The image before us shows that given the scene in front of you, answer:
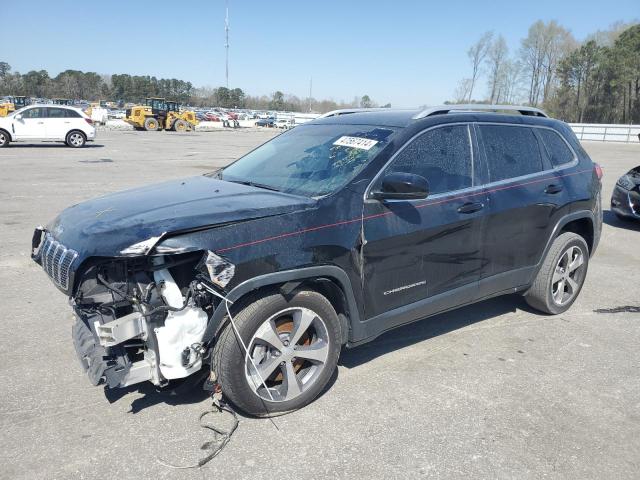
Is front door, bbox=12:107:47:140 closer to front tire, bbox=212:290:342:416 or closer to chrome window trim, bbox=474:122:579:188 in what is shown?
chrome window trim, bbox=474:122:579:188

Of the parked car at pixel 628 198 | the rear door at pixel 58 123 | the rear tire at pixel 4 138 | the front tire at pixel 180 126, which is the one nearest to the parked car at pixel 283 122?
the front tire at pixel 180 126

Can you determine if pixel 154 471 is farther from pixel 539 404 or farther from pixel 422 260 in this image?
pixel 539 404

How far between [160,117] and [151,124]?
3.02 ft

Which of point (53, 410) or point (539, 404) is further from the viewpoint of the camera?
point (539, 404)

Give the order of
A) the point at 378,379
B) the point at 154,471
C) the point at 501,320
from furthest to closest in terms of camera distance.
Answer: the point at 501,320
the point at 378,379
the point at 154,471

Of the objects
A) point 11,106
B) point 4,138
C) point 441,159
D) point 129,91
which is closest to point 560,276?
point 441,159

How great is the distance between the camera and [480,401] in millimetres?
3469

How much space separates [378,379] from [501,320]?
5.83 feet

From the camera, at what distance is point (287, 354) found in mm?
3156

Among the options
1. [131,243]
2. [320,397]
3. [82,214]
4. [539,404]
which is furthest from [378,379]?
[82,214]

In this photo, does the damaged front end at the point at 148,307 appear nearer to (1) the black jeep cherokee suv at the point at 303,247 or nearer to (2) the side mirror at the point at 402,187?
(1) the black jeep cherokee suv at the point at 303,247

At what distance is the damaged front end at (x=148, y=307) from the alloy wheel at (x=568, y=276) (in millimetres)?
3434

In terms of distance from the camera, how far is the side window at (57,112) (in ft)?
69.9

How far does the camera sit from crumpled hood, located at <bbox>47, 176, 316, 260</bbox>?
9.18ft
